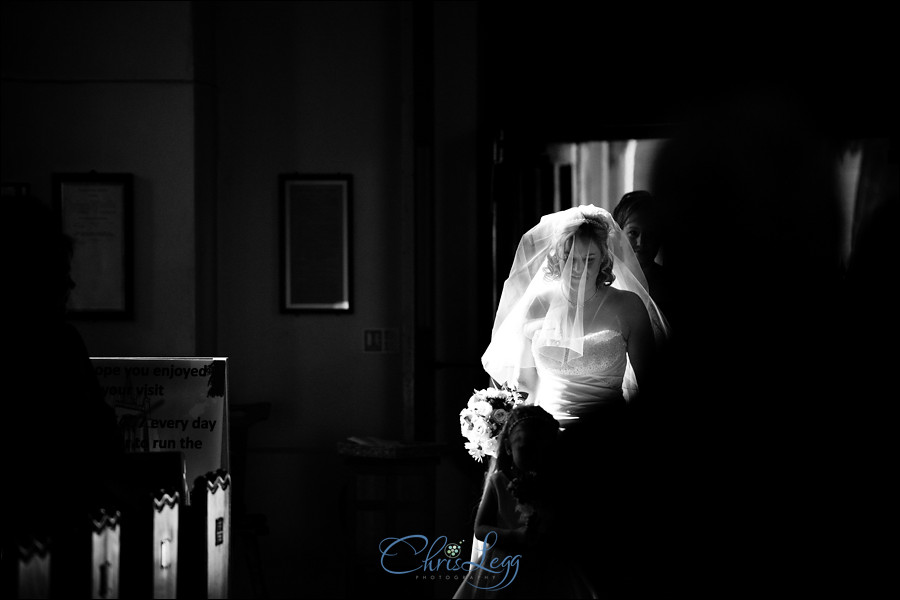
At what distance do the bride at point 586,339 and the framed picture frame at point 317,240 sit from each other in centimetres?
149

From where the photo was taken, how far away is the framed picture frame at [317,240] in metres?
4.18

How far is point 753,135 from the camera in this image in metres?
3.71

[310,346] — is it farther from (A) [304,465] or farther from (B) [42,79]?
(B) [42,79]

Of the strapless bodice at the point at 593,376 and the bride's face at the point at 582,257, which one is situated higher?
the bride's face at the point at 582,257

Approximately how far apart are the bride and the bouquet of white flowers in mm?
256

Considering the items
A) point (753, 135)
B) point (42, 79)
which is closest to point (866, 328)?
point (753, 135)

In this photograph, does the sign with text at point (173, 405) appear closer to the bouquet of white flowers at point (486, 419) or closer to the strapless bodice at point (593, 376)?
the bouquet of white flowers at point (486, 419)

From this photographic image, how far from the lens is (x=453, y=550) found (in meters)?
3.61

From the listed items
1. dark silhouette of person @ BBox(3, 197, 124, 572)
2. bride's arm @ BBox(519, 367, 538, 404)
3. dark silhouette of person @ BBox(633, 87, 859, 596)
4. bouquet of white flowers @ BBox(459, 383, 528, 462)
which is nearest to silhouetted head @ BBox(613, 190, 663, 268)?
dark silhouette of person @ BBox(633, 87, 859, 596)

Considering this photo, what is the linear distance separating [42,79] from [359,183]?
1592 mm

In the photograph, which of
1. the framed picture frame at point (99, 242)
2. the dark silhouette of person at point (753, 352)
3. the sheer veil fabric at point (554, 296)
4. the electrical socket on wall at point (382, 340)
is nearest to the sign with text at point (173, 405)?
the sheer veil fabric at point (554, 296)

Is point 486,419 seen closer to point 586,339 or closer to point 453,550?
point 586,339

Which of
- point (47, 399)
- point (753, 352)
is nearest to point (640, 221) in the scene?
point (753, 352)

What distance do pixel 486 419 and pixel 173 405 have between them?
3.36 feet
